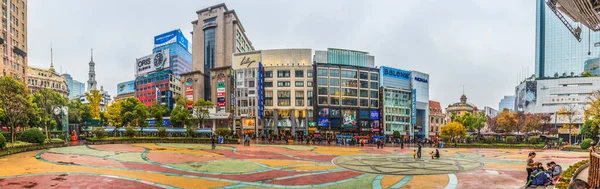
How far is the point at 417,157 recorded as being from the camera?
29.4m

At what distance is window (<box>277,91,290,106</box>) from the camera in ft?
258

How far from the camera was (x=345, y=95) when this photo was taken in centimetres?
8050

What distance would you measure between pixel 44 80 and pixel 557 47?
608 ft

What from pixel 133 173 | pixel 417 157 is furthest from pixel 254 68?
pixel 133 173

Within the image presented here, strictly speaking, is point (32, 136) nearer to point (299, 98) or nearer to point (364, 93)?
→ point (299, 98)

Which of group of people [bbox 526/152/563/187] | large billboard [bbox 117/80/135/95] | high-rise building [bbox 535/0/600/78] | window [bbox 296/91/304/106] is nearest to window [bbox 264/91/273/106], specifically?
window [bbox 296/91/304/106]

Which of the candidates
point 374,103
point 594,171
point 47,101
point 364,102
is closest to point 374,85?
point 374,103

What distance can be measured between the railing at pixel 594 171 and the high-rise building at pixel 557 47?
5200 inches

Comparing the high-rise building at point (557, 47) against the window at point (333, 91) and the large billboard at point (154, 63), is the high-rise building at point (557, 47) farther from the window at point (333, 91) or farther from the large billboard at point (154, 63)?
the large billboard at point (154, 63)

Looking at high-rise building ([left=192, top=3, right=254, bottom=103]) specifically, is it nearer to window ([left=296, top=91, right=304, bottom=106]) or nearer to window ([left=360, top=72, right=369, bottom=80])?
window ([left=296, top=91, right=304, bottom=106])

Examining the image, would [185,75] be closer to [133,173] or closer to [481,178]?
[133,173]

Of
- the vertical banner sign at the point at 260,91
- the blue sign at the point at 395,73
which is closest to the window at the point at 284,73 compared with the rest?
the vertical banner sign at the point at 260,91

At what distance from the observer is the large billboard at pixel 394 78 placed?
85062 millimetres

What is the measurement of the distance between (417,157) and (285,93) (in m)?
52.0
